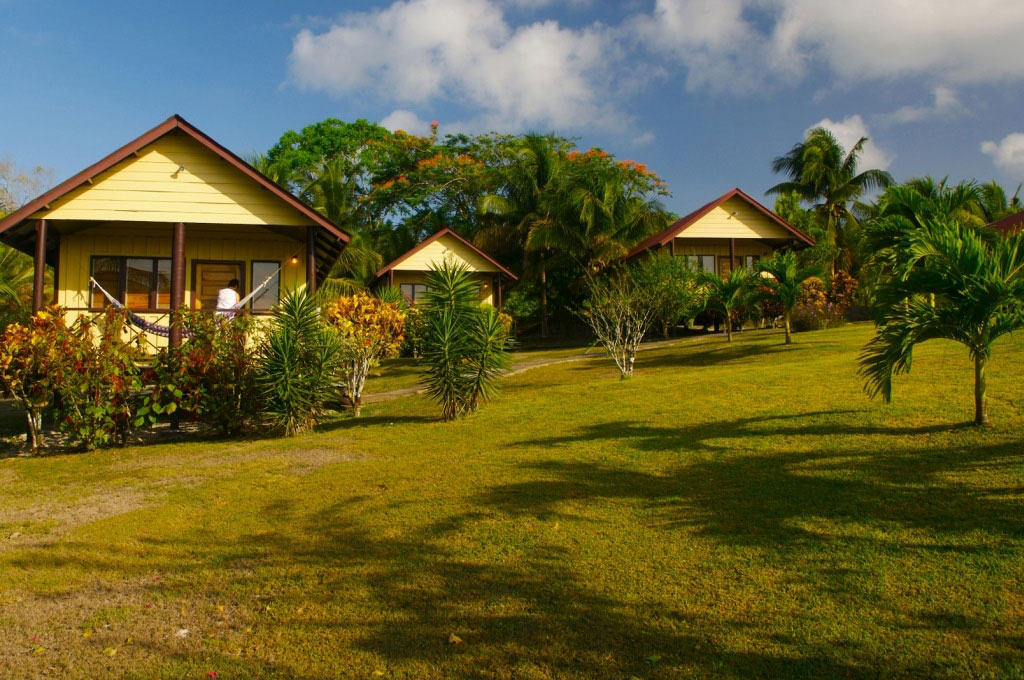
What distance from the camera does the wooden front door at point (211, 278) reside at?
56.4ft

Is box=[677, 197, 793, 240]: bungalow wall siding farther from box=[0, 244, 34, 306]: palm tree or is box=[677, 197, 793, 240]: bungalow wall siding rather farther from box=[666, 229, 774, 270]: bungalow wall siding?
box=[0, 244, 34, 306]: palm tree

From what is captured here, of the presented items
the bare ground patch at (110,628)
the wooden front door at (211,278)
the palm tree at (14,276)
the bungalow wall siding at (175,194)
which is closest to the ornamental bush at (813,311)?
the bungalow wall siding at (175,194)

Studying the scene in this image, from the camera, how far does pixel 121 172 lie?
14.6 m

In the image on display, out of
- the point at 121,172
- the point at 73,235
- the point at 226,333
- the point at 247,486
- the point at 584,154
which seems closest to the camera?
the point at 247,486

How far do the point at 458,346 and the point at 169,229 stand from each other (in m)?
9.17

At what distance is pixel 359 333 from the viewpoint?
43.3 ft

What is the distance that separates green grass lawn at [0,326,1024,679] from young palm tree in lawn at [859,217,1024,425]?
0.94 meters

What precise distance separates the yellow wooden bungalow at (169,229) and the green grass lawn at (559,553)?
21.3 ft

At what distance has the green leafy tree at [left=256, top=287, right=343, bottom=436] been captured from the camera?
11.1 meters

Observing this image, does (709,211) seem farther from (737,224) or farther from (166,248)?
(166,248)

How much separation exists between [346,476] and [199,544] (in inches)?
88.3

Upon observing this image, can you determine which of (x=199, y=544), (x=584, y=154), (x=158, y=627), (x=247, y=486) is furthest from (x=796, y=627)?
(x=584, y=154)

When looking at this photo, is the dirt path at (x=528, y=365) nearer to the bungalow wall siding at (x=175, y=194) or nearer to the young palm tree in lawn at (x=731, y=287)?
the young palm tree in lawn at (x=731, y=287)

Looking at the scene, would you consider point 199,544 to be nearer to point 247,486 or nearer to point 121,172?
point 247,486
